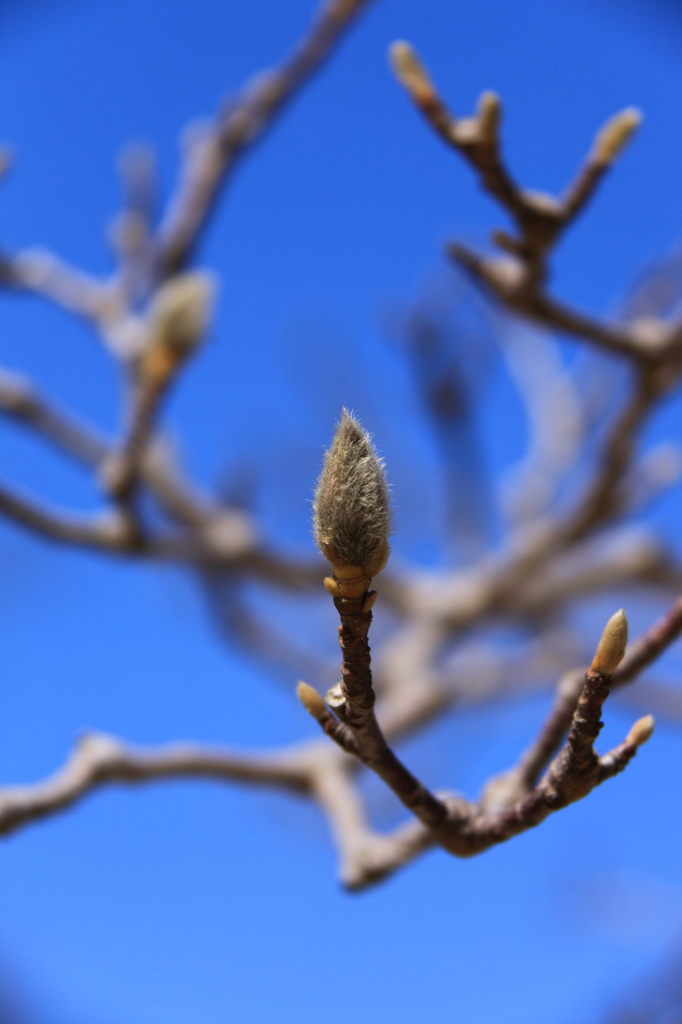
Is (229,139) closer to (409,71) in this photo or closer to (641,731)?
(409,71)

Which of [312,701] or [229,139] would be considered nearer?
[312,701]

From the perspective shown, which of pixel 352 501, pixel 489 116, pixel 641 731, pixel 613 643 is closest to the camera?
pixel 352 501

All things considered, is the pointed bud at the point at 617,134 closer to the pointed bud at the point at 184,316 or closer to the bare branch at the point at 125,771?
the pointed bud at the point at 184,316

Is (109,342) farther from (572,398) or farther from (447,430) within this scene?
(572,398)

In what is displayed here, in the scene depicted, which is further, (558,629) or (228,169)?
(558,629)

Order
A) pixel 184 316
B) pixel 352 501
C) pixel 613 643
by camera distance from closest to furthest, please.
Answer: pixel 352 501 → pixel 613 643 → pixel 184 316

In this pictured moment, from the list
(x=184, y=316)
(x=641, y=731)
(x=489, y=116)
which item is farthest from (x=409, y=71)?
(x=641, y=731)

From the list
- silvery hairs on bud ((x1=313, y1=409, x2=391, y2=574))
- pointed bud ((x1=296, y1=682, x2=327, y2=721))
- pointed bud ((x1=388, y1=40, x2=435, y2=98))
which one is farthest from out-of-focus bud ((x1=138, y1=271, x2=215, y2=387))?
silvery hairs on bud ((x1=313, y1=409, x2=391, y2=574))

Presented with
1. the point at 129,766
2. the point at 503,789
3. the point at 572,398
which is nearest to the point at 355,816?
the point at 129,766
